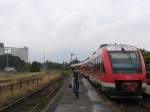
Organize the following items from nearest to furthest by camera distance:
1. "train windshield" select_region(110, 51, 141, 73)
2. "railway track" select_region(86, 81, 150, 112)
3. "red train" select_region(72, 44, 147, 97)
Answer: "railway track" select_region(86, 81, 150, 112)
"red train" select_region(72, 44, 147, 97)
"train windshield" select_region(110, 51, 141, 73)

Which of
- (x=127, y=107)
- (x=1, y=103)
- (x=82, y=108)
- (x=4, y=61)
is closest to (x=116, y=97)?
(x=127, y=107)

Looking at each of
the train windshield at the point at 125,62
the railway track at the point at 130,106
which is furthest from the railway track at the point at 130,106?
the train windshield at the point at 125,62

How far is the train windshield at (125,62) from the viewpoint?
2359cm

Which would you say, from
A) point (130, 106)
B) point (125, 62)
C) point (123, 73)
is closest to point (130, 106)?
point (130, 106)

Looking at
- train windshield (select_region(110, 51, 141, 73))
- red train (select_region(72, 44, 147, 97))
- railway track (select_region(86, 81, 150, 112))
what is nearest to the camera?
railway track (select_region(86, 81, 150, 112))

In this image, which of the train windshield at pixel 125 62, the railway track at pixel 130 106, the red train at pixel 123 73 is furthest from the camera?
the train windshield at pixel 125 62

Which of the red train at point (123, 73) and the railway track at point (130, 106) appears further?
the red train at point (123, 73)

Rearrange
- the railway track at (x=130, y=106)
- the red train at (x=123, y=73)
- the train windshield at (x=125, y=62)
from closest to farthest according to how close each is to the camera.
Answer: the railway track at (x=130, y=106) < the red train at (x=123, y=73) < the train windshield at (x=125, y=62)

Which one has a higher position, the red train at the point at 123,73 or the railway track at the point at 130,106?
the red train at the point at 123,73

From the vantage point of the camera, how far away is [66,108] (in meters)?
20.4

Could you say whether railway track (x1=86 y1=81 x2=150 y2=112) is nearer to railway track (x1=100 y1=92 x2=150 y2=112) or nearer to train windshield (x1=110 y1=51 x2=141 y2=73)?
railway track (x1=100 y1=92 x2=150 y2=112)

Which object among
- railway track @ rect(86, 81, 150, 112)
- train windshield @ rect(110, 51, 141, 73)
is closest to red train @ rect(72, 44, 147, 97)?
train windshield @ rect(110, 51, 141, 73)

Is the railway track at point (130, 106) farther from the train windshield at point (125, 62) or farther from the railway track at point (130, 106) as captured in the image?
the train windshield at point (125, 62)

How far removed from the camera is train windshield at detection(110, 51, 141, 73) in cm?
2359
